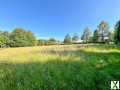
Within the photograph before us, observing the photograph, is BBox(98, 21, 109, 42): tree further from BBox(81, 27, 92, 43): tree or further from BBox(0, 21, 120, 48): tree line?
BBox(81, 27, 92, 43): tree

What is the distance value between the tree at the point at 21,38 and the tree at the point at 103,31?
89.6 ft

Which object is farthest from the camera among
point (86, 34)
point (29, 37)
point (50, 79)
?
point (86, 34)

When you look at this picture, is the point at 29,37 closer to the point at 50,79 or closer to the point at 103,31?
the point at 103,31

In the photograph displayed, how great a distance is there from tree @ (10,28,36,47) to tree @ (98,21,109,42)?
27.3m

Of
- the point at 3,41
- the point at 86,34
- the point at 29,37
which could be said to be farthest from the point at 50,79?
the point at 86,34

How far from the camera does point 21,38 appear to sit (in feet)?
209

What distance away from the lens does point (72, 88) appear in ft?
15.7

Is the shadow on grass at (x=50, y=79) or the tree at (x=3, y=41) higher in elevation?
the tree at (x=3, y=41)

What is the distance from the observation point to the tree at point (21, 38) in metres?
61.3

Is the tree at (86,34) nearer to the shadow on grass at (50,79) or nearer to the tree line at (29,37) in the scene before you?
the tree line at (29,37)

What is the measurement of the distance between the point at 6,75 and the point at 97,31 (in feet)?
190

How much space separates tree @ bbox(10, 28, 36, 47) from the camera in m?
61.3

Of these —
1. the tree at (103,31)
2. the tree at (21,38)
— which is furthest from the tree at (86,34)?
the tree at (21,38)

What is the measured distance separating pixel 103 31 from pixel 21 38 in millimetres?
30773
